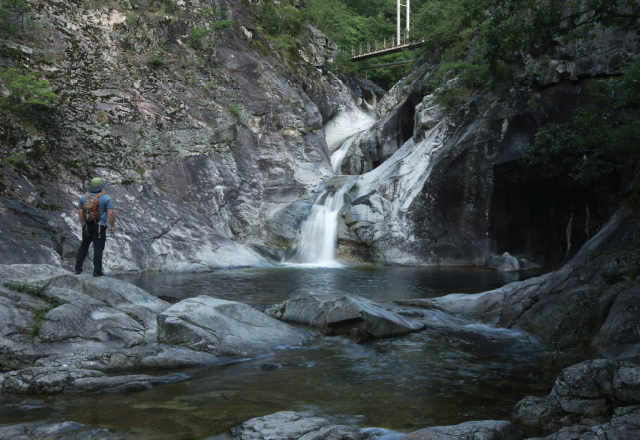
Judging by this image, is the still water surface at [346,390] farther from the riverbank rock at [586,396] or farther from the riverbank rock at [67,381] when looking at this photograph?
the riverbank rock at [586,396]

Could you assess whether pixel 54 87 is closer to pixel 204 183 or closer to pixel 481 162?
pixel 204 183

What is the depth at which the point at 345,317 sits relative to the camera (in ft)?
28.6

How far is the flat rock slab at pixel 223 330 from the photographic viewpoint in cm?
727

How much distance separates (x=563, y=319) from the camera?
7910mm

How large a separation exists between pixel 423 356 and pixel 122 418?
14.3ft

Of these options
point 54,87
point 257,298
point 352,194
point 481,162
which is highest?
point 54,87

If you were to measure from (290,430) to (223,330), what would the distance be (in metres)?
3.56

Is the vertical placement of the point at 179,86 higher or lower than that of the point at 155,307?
higher

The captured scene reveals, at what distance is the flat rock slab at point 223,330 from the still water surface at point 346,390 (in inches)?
15.6

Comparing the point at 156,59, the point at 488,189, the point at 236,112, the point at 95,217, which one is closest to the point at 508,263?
the point at 488,189

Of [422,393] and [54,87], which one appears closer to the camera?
[422,393]

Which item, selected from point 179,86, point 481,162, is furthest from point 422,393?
point 179,86

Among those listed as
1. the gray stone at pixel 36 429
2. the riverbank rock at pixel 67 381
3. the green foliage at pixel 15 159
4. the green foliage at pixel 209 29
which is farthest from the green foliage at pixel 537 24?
the green foliage at pixel 209 29

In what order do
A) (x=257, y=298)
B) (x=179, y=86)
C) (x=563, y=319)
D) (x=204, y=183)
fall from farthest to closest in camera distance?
(x=179, y=86), (x=204, y=183), (x=257, y=298), (x=563, y=319)
